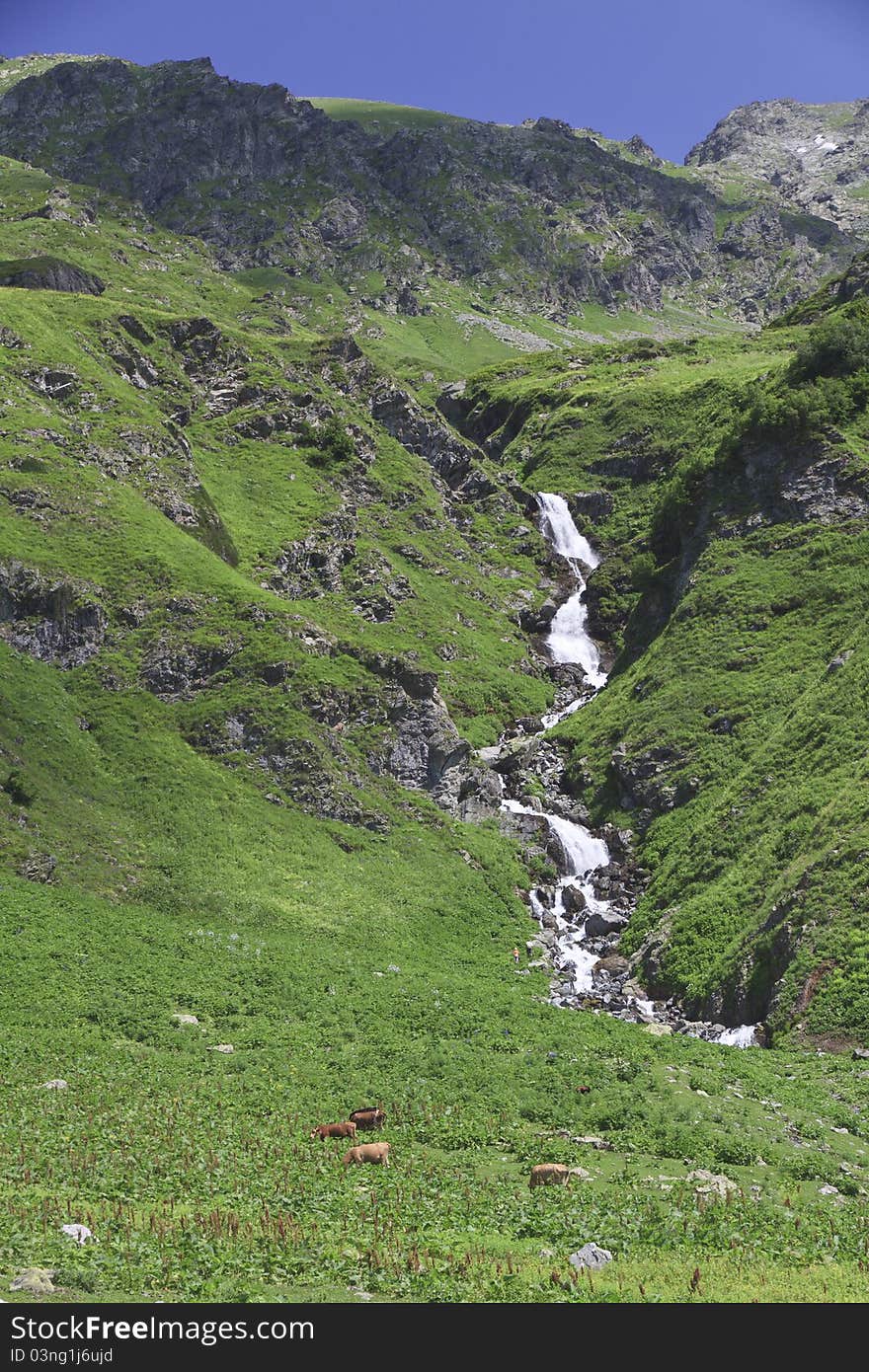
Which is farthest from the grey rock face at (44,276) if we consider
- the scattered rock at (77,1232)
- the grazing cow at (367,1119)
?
the scattered rock at (77,1232)

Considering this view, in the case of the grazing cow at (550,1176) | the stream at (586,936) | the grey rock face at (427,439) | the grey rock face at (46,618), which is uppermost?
the grey rock face at (427,439)

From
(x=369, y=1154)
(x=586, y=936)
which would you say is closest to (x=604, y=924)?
(x=586, y=936)

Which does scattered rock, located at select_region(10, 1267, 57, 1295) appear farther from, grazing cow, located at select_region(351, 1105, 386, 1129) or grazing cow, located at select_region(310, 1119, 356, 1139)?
grazing cow, located at select_region(351, 1105, 386, 1129)

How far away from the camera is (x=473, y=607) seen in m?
87.6

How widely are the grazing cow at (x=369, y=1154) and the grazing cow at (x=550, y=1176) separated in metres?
3.31

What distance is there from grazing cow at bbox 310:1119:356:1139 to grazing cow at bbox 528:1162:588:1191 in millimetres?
4819

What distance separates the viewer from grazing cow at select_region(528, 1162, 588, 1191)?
A: 19656 millimetres

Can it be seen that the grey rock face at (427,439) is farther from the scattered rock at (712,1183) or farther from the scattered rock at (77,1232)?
the scattered rock at (77,1232)

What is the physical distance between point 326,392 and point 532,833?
211 feet

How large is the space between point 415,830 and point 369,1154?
119 feet

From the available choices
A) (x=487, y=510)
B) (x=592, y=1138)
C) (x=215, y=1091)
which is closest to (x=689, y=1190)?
(x=592, y=1138)

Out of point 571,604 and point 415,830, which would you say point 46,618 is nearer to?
point 415,830

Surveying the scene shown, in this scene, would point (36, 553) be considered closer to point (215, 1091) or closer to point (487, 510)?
point (215, 1091)

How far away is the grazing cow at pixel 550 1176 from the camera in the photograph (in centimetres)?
1966
